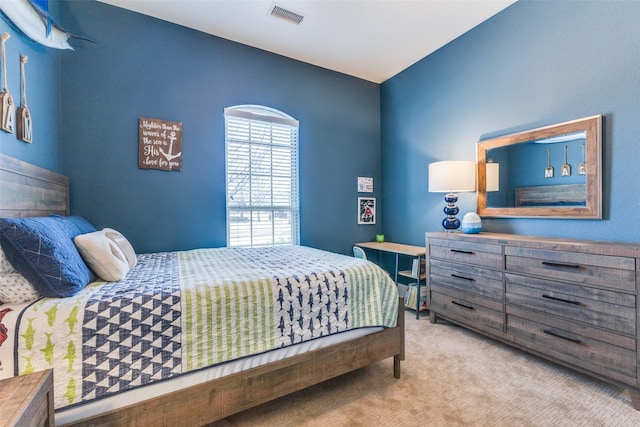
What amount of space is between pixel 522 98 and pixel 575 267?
1.51 meters

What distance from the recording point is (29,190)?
179 cm

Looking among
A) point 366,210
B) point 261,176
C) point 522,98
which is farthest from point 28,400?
point 366,210

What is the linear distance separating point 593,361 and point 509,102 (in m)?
2.08

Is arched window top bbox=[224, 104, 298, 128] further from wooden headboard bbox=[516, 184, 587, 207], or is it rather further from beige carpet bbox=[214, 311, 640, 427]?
beige carpet bbox=[214, 311, 640, 427]

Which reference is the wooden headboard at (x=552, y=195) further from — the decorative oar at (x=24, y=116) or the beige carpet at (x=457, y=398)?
the decorative oar at (x=24, y=116)

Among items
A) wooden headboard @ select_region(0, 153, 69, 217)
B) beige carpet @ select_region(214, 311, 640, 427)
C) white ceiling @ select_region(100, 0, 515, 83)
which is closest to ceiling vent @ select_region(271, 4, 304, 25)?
white ceiling @ select_region(100, 0, 515, 83)

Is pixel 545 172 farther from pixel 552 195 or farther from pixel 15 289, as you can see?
pixel 15 289

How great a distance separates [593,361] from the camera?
1751mm

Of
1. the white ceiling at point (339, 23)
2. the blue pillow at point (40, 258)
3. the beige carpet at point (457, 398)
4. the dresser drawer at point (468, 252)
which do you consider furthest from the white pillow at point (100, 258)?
the dresser drawer at point (468, 252)

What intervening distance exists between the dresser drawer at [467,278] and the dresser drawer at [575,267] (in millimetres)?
163

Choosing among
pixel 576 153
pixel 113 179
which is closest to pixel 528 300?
pixel 576 153

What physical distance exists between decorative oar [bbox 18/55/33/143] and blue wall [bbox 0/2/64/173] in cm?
3

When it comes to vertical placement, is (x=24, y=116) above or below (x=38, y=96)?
below

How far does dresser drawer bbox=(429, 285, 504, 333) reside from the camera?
225cm
